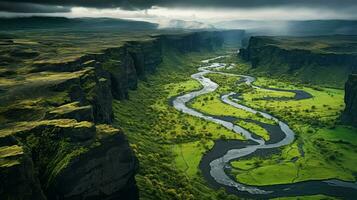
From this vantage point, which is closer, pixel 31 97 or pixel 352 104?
pixel 31 97

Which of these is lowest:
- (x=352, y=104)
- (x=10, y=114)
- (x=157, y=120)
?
(x=157, y=120)

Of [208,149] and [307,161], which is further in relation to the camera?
[208,149]

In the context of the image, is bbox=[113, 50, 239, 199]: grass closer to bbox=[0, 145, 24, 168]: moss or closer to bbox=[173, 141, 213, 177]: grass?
bbox=[173, 141, 213, 177]: grass

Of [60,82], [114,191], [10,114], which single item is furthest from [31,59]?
[114,191]

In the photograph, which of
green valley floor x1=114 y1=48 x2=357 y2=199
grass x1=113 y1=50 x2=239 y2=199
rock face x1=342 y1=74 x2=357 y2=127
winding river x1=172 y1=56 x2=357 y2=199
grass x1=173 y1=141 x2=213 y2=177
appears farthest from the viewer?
rock face x1=342 y1=74 x2=357 y2=127

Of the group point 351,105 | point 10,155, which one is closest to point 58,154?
point 10,155

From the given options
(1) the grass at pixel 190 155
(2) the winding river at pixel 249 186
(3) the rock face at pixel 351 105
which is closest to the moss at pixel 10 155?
(1) the grass at pixel 190 155

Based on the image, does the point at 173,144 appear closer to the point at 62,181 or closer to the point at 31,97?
the point at 31,97

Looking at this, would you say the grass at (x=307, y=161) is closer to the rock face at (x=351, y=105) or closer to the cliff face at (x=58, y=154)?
the rock face at (x=351, y=105)

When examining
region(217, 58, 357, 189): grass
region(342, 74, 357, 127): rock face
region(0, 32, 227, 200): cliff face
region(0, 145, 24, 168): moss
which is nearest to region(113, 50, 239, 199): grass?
region(0, 32, 227, 200): cliff face

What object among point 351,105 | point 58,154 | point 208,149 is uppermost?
point 58,154

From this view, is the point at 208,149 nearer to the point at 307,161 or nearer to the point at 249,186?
the point at 249,186
